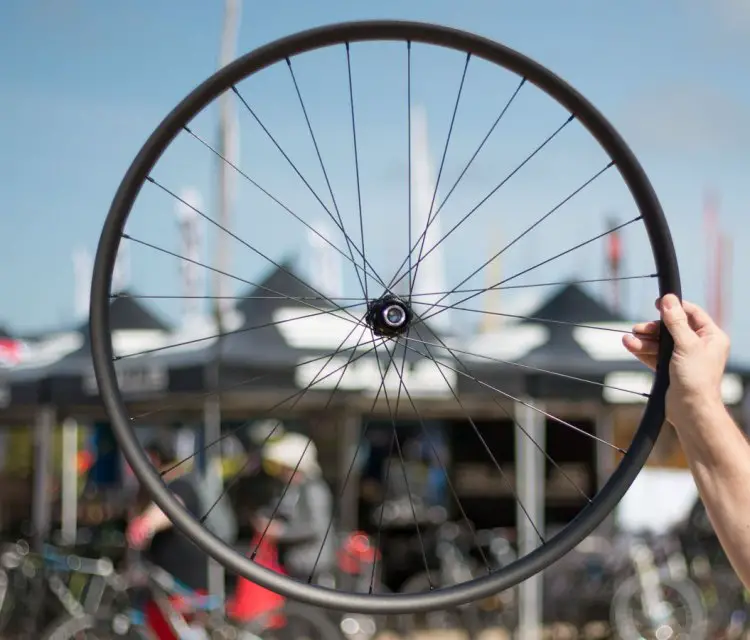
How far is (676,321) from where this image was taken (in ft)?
8.55

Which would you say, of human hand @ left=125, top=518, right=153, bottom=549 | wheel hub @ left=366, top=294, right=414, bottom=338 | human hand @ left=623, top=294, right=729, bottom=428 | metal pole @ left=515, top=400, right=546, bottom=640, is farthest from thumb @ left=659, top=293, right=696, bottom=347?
metal pole @ left=515, top=400, right=546, bottom=640

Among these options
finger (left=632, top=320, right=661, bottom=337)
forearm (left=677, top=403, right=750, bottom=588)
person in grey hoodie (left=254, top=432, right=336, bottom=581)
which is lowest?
person in grey hoodie (left=254, top=432, right=336, bottom=581)

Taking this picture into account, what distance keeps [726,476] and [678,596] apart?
8.10 meters

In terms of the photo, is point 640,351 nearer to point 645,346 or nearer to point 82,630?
point 645,346

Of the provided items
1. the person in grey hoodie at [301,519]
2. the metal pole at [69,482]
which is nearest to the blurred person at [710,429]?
the person in grey hoodie at [301,519]

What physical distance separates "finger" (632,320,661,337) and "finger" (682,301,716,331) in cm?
9

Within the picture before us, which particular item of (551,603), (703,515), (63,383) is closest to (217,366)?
(63,383)

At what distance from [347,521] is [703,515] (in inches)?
156

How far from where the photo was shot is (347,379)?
1042 centimetres

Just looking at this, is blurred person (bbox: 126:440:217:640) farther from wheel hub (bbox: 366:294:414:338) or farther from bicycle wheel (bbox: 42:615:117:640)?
wheel hub (bbox: 366:294:414:338)

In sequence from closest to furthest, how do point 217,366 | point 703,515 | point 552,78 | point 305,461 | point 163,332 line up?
point 552,78, point 217,366, point 305,461, point 703,515, point 163,332

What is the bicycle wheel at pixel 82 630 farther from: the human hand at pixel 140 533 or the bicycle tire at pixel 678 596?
the bicycle tire at pixel 678 596

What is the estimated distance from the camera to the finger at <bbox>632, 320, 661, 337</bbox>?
9.06ft

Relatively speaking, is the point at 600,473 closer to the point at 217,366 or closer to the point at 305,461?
the point at 305,461
